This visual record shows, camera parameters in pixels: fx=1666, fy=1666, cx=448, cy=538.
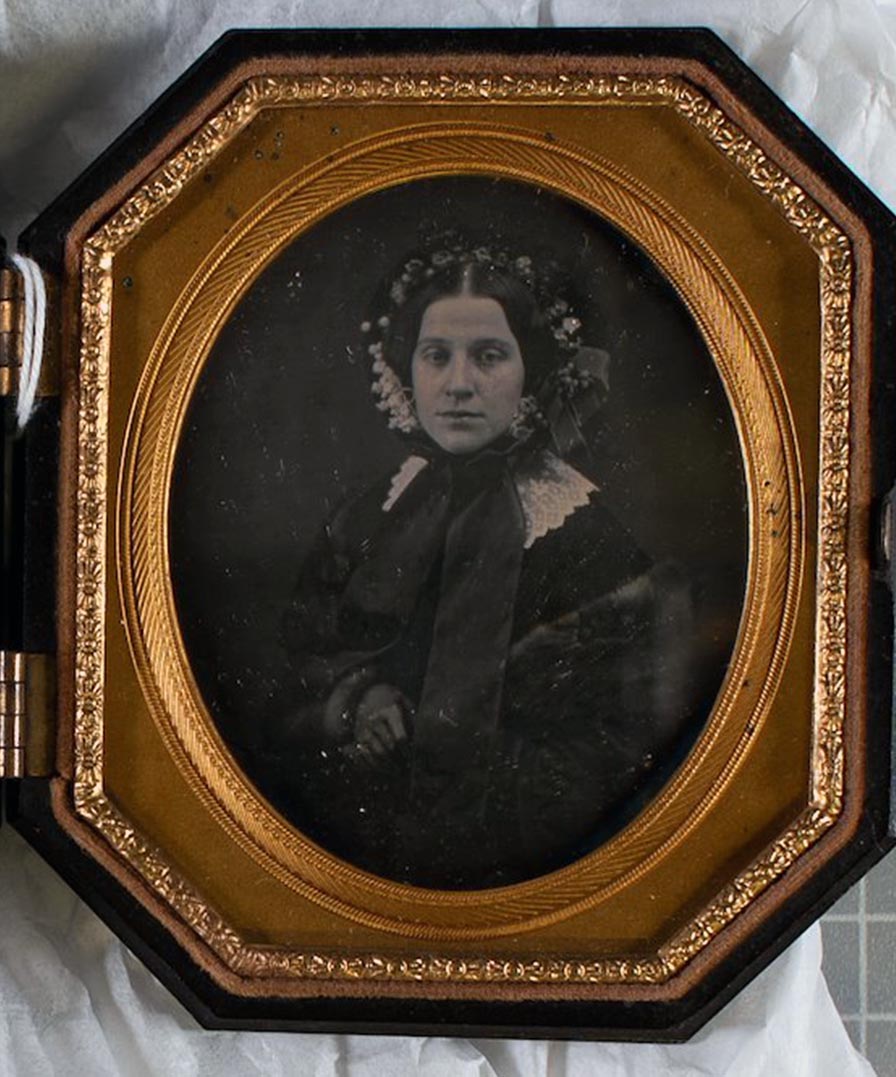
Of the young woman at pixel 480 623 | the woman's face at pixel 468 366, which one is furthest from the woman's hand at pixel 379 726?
the woman's face at pixel 468 366

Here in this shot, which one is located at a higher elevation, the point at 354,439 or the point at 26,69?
the point at 26,69

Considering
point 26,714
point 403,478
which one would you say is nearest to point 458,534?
point 403,478

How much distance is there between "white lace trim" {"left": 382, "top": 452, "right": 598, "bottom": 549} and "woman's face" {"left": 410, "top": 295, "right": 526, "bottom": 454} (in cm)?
2

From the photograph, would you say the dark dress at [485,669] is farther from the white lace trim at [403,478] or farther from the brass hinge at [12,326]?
the brass hinge at [12,326]

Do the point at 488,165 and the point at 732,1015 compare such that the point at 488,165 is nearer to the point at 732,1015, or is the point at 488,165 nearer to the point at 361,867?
the point at 361,867

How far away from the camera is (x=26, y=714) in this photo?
73cm

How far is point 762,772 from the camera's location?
0.74 metres

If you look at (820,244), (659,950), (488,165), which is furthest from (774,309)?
(659,950)

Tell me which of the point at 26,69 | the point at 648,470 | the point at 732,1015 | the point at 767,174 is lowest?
the point at 732,1015

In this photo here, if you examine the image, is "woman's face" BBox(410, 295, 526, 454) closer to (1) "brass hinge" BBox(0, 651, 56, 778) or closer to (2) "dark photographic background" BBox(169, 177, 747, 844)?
(2) "dark photographic background" BBox(169, 177, 747, 844)

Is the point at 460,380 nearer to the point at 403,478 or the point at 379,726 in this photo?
the point at 403,478

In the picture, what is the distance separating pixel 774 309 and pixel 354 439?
20 centimetres

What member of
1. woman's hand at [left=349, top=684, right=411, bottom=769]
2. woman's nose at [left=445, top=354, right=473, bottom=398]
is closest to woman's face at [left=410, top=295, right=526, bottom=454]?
woman's nose at [left=445, top=354, right=473, bottom=398]

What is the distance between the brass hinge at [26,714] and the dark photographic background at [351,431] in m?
0.07
